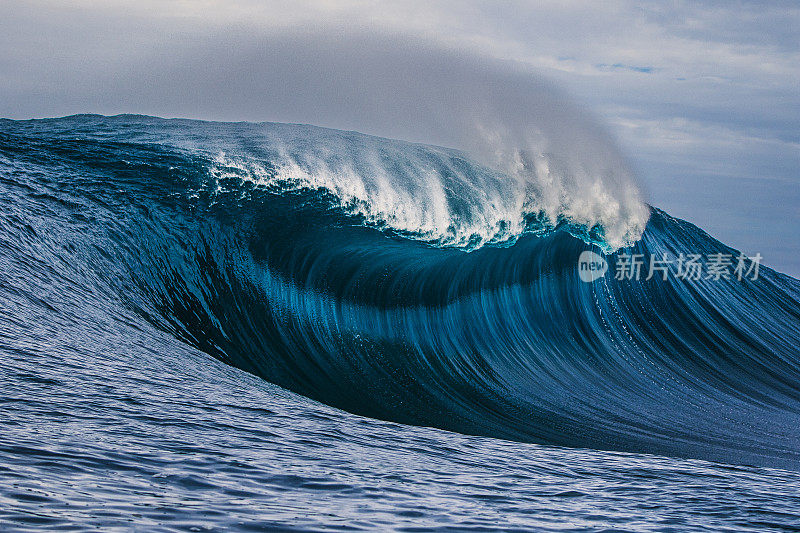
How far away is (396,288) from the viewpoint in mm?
7883

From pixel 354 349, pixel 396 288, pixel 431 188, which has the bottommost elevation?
pixel 354 349

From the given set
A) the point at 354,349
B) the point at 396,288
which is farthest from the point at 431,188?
the point at 354,349

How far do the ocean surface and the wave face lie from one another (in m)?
0.03

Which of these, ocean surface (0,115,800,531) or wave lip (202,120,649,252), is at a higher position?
wave lip (202,120,649,252)

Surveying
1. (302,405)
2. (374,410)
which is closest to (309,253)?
(374,410)

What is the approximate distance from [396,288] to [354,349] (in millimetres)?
1237

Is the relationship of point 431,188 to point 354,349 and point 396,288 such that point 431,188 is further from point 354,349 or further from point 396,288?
point 354,349

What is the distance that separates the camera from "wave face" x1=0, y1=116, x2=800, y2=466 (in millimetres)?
5805

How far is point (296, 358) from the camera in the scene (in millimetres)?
6160

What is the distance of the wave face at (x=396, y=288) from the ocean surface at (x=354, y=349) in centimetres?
3

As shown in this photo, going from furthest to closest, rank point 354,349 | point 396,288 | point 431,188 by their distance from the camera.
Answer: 1. point 431,188
2. point 396,288
3. point 354,349

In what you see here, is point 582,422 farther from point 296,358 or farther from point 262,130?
point 262,130

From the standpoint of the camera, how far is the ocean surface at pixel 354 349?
248 cm

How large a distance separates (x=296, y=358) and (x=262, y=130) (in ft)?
14.1
